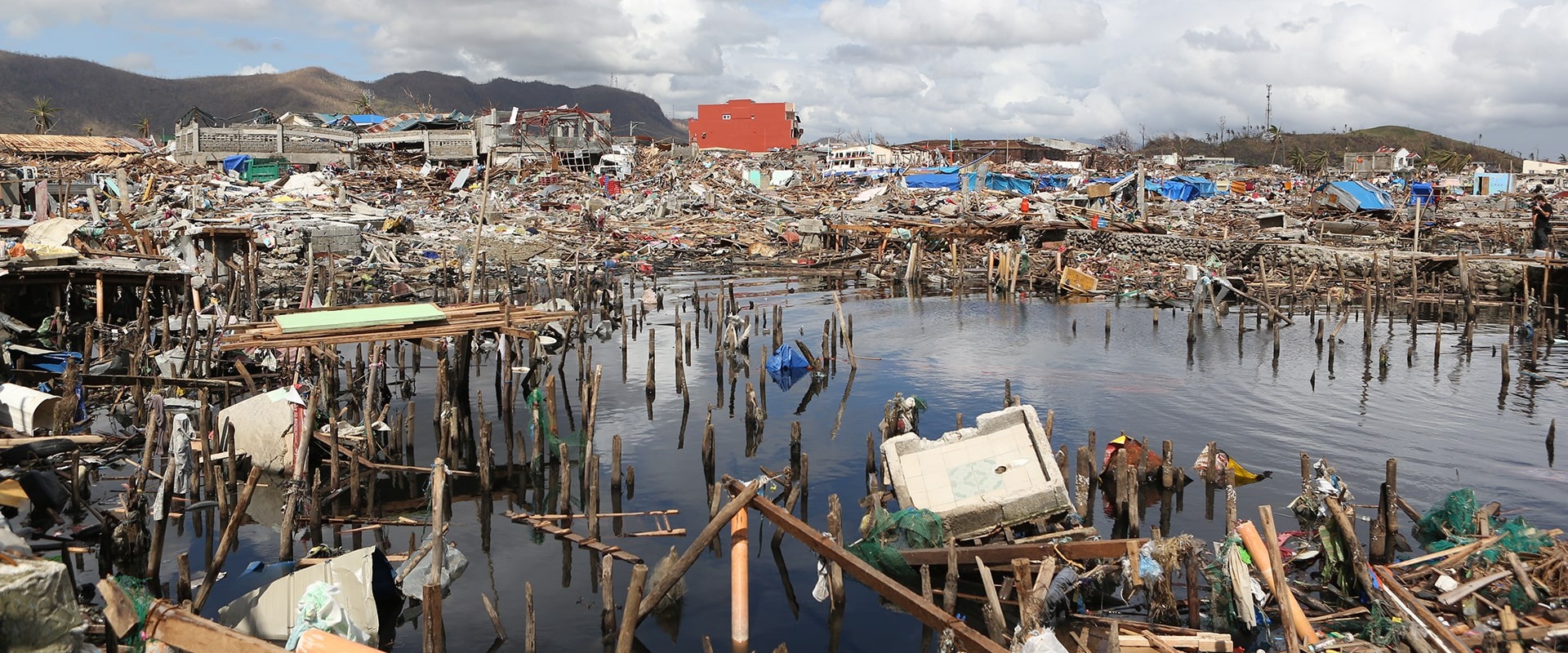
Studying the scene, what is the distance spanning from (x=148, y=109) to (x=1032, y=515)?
141 m

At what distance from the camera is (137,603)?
31.2 feet

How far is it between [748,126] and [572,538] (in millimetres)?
74686

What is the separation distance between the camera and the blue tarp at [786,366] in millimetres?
23312

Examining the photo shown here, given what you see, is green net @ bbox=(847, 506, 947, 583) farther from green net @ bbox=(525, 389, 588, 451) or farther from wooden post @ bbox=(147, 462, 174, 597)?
wooden post @ bbox=(147, 462, 174, 597)

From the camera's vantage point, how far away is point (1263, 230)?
4391 cm

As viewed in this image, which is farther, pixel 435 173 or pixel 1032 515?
pixel 435 173

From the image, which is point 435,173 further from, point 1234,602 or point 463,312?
point 1234,602

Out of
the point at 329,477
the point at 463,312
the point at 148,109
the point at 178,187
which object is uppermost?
the point at 148,109

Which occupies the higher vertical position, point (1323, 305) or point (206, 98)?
point (206, 98)

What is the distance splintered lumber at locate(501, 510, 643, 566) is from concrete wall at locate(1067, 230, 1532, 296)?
2526 cm

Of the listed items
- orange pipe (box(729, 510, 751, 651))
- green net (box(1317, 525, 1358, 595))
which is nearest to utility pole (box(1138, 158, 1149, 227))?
green net (box(1317, 525, 1358, 595))

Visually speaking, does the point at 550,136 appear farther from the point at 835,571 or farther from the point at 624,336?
the point at 835,571

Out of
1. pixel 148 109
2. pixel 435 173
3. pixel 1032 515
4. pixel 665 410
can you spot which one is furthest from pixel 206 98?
pixel 1032 515

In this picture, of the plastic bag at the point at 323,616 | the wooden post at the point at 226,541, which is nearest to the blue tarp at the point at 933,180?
the wooden post at the point at 226,541
